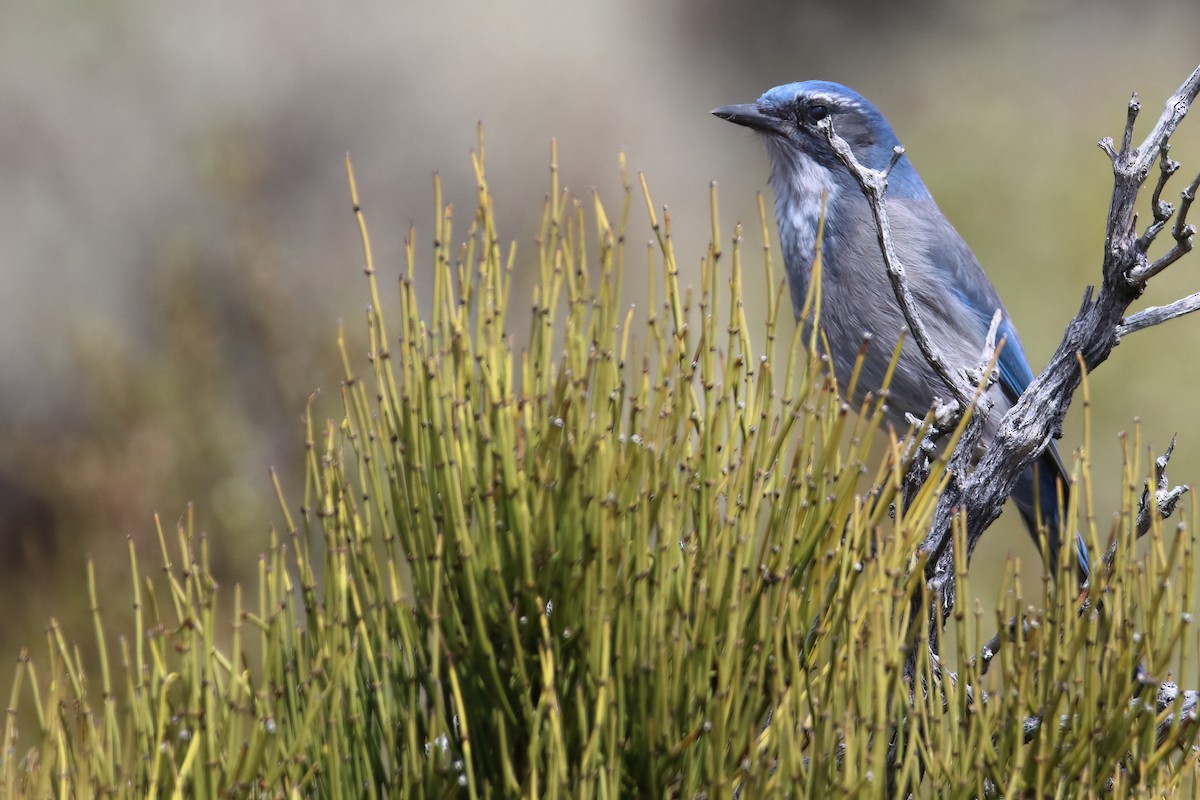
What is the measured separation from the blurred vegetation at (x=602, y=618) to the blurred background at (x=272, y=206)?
2.62 metres

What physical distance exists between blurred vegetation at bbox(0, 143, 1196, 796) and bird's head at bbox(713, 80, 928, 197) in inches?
87.5

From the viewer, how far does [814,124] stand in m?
3.95

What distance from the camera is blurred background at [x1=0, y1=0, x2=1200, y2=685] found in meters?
5.94

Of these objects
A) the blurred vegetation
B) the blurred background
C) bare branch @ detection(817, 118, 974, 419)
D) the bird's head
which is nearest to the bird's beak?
the bird's head

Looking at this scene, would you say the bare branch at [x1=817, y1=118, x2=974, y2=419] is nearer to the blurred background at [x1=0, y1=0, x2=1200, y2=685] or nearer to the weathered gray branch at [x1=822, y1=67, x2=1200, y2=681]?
the weathered gray branch at [x1=822, y1=67, x2=1200, y2=681]

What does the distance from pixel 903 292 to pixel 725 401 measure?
2.26 ft

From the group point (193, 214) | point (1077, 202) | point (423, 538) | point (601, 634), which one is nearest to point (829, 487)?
point (601, 634)

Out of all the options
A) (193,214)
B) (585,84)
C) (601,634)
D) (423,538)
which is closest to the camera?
(601,634)

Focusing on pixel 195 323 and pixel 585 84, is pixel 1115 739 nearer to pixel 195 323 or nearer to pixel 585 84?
pixel 195 323

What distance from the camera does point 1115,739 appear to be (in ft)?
5.53

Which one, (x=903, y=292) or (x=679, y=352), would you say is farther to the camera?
(x=903, y=292)

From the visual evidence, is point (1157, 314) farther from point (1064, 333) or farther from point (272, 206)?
point (272, 206)

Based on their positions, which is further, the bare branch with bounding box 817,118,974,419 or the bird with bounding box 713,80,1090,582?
the bird with bounding box 713,80,1090,582

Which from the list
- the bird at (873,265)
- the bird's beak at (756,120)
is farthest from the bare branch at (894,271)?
the bird's beak at (756,120)
